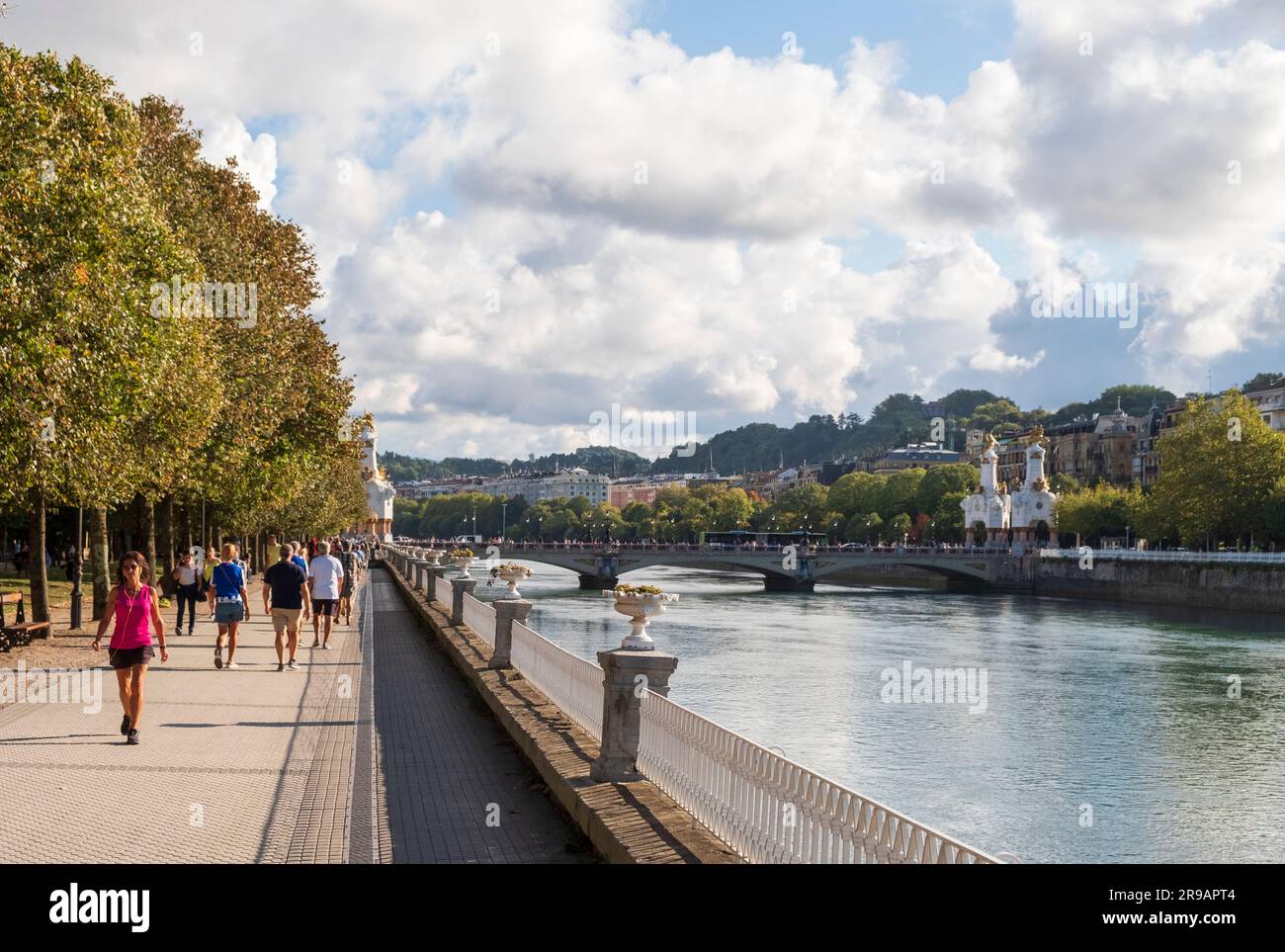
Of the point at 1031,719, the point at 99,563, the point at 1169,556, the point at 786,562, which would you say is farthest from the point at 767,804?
the point at 786,562

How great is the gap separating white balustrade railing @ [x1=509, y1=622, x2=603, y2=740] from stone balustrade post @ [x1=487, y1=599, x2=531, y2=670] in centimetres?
19

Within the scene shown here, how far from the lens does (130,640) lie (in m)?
12.9

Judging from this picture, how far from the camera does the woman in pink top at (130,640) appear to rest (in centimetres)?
1284

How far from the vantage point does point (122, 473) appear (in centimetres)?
2402

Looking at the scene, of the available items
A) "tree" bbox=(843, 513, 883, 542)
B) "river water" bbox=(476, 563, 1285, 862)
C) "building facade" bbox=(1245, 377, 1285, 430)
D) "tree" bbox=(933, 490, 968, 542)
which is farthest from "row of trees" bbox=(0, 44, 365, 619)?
"tree" bbox=(843, 513, 883, 542)

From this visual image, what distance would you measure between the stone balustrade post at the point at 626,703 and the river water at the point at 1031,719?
10918 mm

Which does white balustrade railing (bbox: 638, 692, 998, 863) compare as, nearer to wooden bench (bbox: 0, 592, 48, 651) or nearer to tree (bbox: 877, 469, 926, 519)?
wooden bench (bbox: 0, 592, 48, 651)

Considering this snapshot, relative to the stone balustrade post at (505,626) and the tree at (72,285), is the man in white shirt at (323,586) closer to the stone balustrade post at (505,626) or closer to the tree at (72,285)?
the tree at (72,285)

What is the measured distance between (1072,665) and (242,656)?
3242cm

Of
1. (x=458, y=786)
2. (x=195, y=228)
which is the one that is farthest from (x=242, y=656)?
(x=195, y=228)

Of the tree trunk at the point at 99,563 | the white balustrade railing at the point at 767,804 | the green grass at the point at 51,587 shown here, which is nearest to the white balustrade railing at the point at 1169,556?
the green grass at the point at 51,587

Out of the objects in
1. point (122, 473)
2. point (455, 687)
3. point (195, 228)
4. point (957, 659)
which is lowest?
point (957, 659)

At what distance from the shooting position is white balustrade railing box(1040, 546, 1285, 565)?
80.4m
